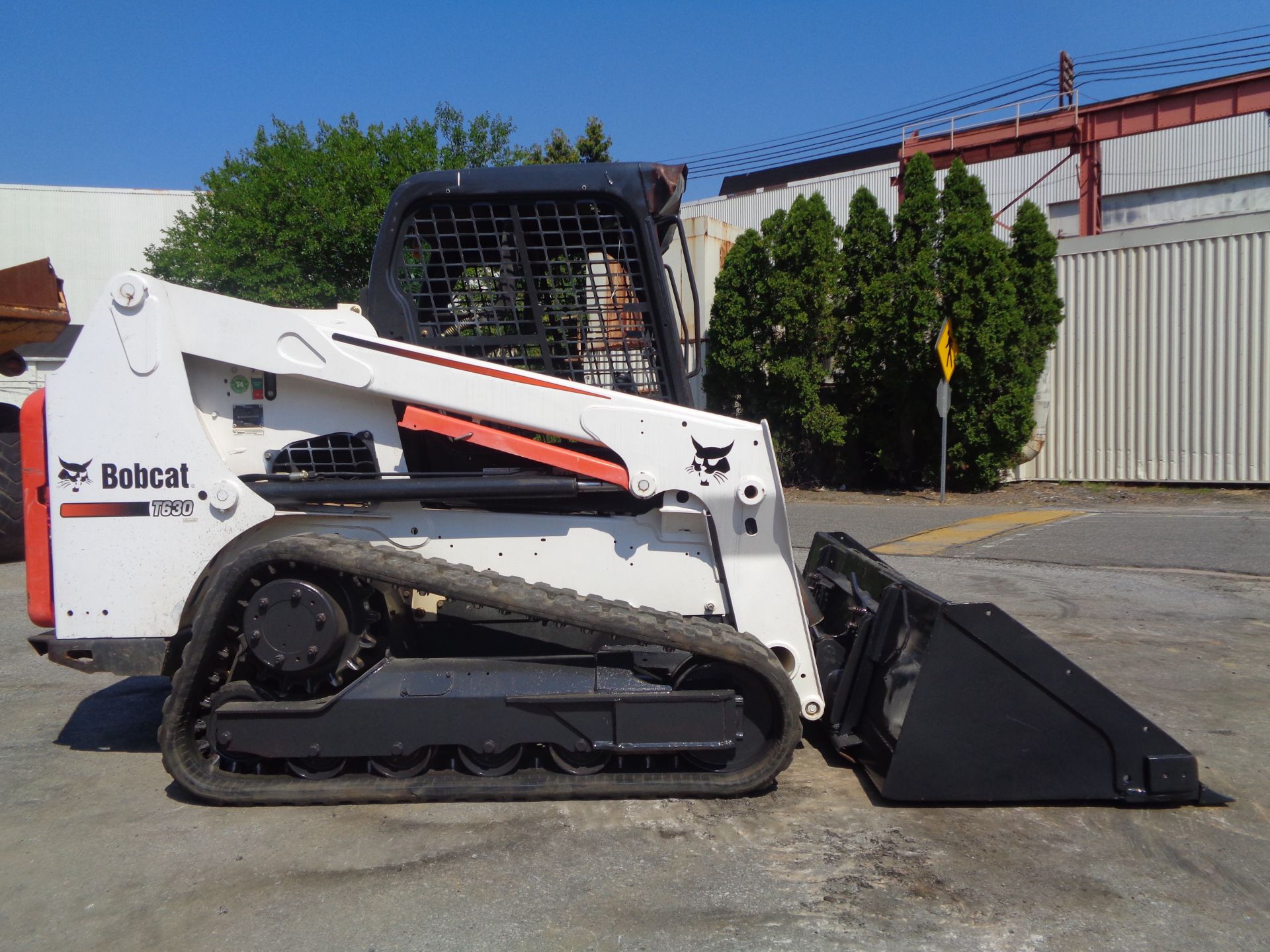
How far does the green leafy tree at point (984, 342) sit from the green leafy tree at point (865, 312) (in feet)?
3.41

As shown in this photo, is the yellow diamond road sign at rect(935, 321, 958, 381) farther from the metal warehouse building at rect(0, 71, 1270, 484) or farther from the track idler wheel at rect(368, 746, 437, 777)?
the track idler wheel at rect(368, 746, 437, 777)

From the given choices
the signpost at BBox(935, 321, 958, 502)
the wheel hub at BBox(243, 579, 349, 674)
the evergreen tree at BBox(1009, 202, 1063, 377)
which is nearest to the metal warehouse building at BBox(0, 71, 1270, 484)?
the evergreen tree at BBox(1009, 202, 1063, 377)

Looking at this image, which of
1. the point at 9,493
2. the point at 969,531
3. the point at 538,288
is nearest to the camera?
the point at 538,288

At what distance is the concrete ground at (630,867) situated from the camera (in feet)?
9.18

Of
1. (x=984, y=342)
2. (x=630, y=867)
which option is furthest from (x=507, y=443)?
(x=984, y=342)

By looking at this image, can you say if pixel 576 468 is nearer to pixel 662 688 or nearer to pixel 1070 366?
pixel 662 688

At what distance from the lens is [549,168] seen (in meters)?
4.03

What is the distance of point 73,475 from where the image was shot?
12.2 ft

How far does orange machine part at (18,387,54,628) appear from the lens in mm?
3822

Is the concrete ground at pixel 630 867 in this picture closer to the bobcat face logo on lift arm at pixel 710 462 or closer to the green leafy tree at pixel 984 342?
the bobcat face logo on lift arm at pixel 710 462

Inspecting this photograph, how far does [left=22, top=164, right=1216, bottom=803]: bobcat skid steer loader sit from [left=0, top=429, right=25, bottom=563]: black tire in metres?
6.04

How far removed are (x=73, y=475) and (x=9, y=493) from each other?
6362mm

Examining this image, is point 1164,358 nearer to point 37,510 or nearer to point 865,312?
point 865,312

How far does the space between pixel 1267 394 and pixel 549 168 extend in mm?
14559
